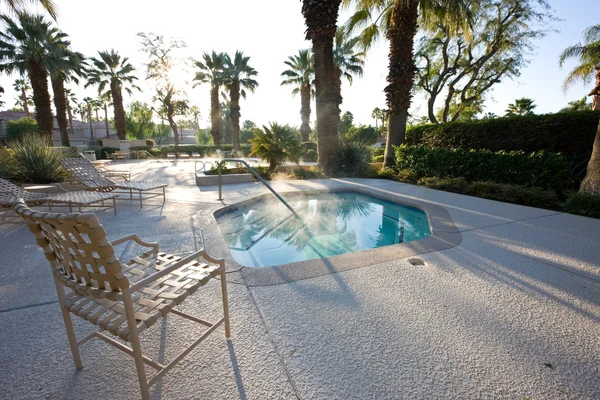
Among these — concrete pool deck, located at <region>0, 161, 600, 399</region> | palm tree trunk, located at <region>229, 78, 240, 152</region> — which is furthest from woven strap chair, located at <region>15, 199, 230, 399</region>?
palm tree trunk, located at <region>229, 78, 240, 152</region>

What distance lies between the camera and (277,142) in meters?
9.57

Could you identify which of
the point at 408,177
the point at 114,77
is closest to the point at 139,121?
the point at 114,77

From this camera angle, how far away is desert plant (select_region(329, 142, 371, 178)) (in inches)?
394

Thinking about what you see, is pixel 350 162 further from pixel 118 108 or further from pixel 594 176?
pixel 118 108

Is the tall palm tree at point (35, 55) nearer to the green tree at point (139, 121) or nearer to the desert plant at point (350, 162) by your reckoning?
the desert plant at point (350, 162)

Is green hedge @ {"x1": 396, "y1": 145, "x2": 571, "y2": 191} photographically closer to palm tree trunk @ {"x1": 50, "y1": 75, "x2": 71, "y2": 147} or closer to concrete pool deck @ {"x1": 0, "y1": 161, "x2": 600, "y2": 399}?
concrete pool deck @ {"x1": 0, "y1": 161, "x2": 600, "y2": 399}

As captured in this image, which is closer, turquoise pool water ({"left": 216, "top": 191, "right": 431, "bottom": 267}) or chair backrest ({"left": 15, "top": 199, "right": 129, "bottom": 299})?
chair backrest ({"left": 15, "top": 199, "right": 129, "bottom": 299})

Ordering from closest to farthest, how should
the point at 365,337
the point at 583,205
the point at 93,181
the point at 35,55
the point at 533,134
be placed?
the point at 365,337 → the point at 583,205 → the point at 93,181 → the point at 533,134 → the point at 35,55

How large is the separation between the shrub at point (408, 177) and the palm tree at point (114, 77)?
2523 centimetres

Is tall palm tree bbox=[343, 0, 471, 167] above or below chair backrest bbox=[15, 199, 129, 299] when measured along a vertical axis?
above

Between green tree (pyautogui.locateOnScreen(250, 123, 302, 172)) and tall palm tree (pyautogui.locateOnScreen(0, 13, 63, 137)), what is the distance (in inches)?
Answer: 560

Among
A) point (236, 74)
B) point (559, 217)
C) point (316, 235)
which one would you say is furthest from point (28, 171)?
point (236, 74)

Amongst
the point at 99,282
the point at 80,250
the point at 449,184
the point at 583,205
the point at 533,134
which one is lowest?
the point at 583,205

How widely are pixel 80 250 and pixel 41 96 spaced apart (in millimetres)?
21348
